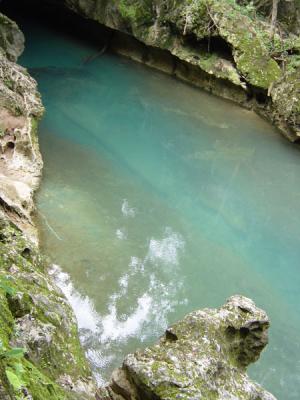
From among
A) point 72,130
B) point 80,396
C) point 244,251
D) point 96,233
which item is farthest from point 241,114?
point 80,396

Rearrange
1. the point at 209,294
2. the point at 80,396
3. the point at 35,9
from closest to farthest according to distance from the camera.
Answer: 1. the point at 80,396
2. the point at 209,294
3. the point at 35,9

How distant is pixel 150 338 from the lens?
541 cm

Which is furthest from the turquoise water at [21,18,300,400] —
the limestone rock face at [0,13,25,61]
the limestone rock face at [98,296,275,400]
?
the limestone rock face at [98,296,275,400]

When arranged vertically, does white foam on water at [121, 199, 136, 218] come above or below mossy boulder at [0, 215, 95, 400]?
below

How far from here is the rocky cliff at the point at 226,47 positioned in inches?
491

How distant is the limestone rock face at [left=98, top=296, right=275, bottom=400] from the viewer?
3061 millimetres

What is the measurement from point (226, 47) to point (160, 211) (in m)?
7.70

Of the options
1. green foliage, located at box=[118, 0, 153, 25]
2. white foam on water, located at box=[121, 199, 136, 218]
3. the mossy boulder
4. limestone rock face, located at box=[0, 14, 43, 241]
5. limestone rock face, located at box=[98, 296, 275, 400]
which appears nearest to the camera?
the mossy boulder

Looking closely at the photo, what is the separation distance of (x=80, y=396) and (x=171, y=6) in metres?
13.3

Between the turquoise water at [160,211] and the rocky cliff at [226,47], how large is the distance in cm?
60

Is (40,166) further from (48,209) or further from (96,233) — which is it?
(96,233)

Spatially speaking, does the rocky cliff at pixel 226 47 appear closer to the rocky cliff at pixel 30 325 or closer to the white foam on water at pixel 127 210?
the white foam on water at pixel 127 210

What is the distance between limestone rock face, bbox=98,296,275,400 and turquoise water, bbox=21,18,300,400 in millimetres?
1508

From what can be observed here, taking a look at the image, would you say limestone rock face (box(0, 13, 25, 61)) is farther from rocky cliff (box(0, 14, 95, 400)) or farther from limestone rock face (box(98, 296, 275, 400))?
limestone rock face (box(98, 296, 275, 400))
